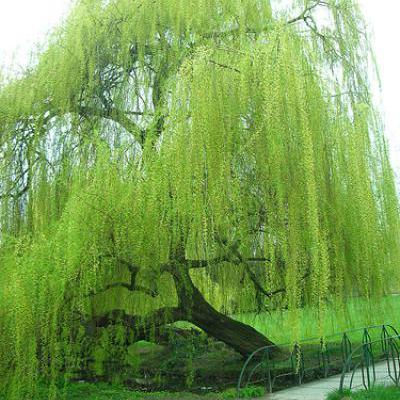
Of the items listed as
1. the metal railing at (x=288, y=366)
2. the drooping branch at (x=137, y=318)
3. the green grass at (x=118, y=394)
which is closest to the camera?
the green grass at (x=118, y=394)

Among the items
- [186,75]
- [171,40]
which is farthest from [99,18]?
[186,75]

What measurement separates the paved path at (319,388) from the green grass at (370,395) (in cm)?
49

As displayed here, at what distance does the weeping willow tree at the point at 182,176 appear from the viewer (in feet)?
18.1

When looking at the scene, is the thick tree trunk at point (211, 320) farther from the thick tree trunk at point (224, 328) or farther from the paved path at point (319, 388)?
the paved path at point (319, 388)

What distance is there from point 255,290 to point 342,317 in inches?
59.7

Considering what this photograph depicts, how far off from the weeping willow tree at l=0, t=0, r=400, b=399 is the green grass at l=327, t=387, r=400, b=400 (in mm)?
792

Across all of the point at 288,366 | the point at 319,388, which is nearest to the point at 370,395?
the point at 319,388

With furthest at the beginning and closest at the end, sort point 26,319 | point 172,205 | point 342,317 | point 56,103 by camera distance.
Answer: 1. point 56,103
2. point 342,317
3. point 172,205
4. point 26,319

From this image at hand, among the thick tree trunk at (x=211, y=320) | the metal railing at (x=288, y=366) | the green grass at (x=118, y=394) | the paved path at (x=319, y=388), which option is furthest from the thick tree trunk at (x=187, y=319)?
the paved path at (x=319, y=388)

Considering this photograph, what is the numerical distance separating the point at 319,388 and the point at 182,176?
348 cm

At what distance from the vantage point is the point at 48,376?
5.88 metres

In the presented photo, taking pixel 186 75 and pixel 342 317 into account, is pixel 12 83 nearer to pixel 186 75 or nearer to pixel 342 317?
pixel 186 75

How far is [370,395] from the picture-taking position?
5562 millimetres

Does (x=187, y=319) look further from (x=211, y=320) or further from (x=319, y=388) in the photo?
(x=319, y=388)
